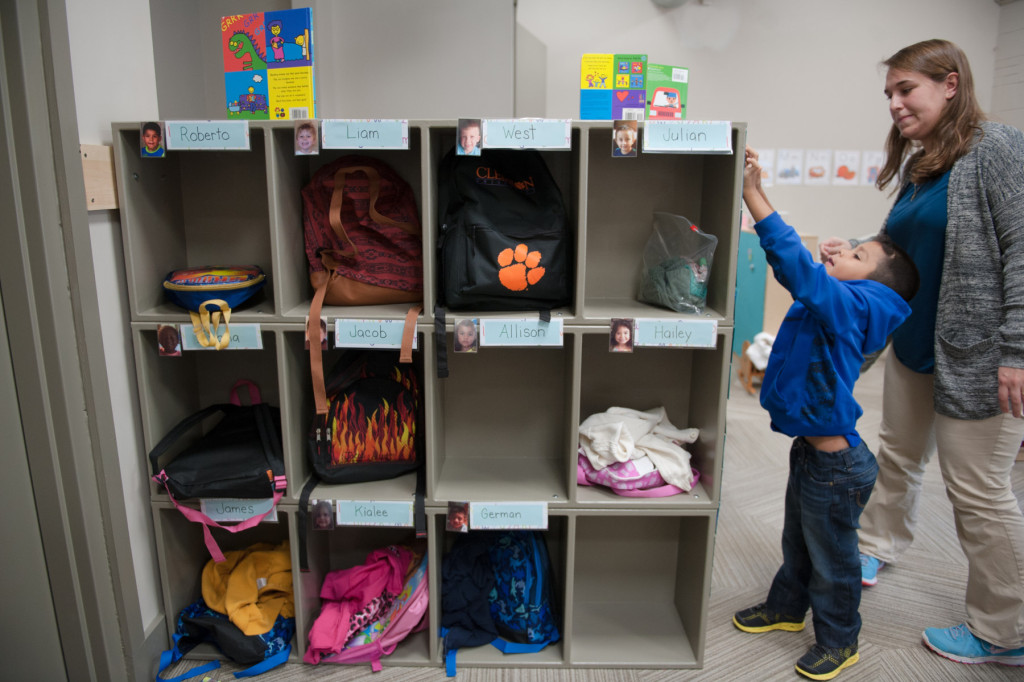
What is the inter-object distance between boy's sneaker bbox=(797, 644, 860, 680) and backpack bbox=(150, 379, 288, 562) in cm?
149

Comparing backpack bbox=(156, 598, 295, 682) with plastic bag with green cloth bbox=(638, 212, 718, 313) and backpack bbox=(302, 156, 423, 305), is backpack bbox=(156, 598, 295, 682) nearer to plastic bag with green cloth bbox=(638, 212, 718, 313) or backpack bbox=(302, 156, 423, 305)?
backpack bbox=(302, 156, 423, 305)

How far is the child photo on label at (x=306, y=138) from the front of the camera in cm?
153

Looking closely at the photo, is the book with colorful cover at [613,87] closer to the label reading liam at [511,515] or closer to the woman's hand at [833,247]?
the woman's hand at [833,247]

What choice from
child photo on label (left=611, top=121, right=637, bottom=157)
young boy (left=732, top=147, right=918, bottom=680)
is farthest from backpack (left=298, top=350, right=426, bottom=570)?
young boy (left=732, top=147, right=918, bottom=680)

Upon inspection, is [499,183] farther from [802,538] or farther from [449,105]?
[802,538]

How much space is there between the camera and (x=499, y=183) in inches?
65.3

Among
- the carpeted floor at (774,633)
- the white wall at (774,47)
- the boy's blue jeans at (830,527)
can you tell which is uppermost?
the white wall at (774,47)

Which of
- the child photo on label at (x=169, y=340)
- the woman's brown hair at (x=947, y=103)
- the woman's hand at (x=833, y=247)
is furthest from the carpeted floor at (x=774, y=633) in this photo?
the woman's brown hair at (x=947, y=103)

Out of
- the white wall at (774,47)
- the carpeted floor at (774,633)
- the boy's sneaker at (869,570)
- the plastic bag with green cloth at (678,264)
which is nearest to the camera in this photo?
the plastic bag with green cloth at (678,264)

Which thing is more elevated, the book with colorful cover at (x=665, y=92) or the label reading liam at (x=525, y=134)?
the book with colorful cover at (x=665, y=92)

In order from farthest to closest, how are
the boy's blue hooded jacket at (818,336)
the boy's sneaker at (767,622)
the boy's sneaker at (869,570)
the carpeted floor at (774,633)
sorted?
1. the boy's sneaker at (869,570)
2. the boy's sneaker at (767,622)
3. the carpeted floor at (774,633)
4. the boy's blue hooded jacket at (818,336)

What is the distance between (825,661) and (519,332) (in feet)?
4.05

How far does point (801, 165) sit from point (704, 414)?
3890 mm

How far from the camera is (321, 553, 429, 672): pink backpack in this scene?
1.80 meters
